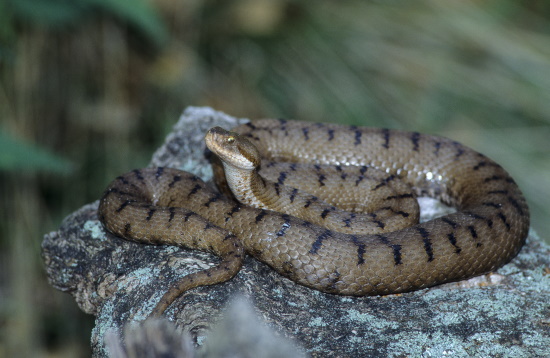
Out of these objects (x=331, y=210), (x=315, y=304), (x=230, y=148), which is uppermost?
(x=230, y=148)

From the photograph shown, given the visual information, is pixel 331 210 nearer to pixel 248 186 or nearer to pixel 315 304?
pixel 248 186

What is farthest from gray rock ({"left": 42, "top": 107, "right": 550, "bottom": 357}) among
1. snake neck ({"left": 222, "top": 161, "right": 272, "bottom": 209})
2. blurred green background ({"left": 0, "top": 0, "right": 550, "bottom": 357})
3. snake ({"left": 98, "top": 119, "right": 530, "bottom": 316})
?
blurred green background ({"left": 0, "top": 0, "right": 550, "bottom": 357})

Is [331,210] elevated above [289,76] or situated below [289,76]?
above

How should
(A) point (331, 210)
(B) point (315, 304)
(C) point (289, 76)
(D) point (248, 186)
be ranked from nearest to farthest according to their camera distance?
(B) point (315, 304) → (D) point (248, 186) → (A) point (331, 210) → (C) point (289, 76)

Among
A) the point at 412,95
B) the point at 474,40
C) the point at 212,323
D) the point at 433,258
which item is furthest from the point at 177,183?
the point at 474,40

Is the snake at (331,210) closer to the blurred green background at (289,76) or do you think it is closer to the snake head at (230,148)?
the snake head at (230,148)

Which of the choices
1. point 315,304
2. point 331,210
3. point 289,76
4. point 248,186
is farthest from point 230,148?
point 289,76

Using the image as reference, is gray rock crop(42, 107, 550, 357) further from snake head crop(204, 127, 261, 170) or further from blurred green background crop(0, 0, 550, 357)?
blurred green background crop(0, 0, 550, 357)

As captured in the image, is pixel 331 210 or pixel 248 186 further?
pixel 331 210

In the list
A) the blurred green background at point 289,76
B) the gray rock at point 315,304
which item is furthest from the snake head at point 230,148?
the blurred green background at point 289,76
